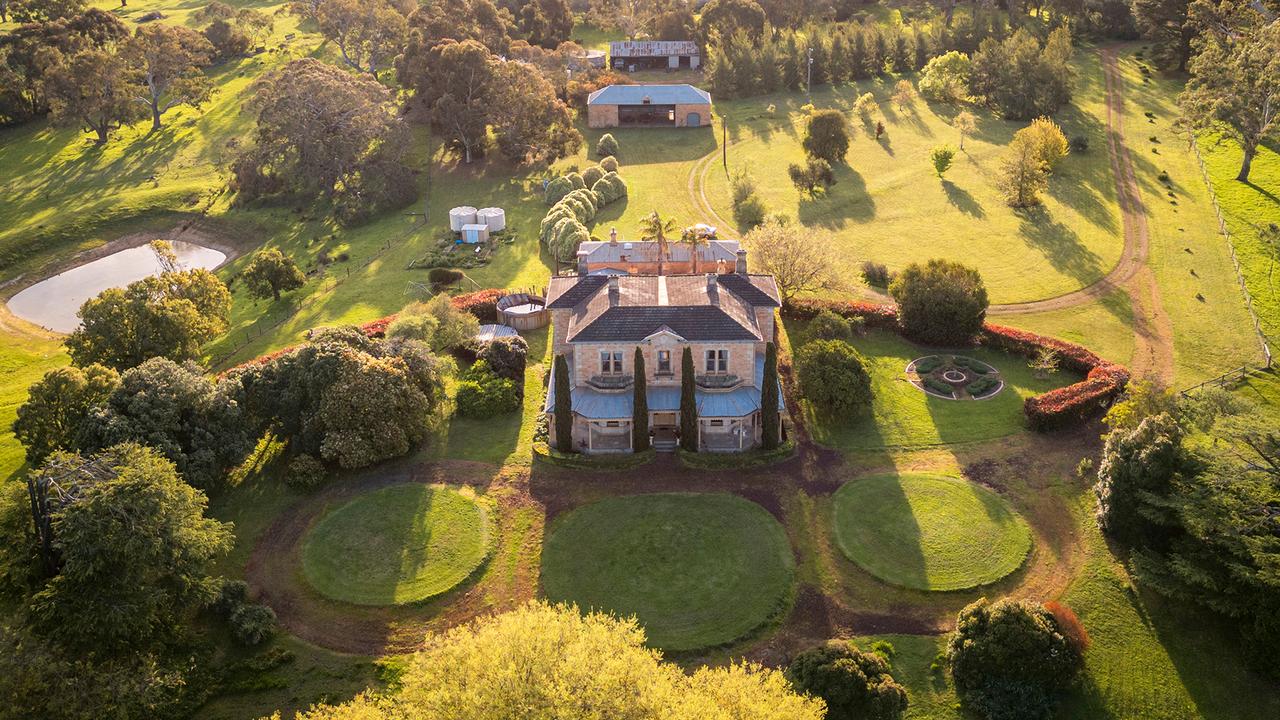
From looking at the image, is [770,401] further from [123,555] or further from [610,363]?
[123,555]

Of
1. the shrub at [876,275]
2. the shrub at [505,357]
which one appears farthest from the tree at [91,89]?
the shrub at [876,275]

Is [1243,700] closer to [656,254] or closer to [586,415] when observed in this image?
[586,415]

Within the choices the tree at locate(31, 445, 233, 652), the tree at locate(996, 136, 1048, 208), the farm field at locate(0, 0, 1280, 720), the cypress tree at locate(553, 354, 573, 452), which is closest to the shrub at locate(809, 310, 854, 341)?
the farm field at locate(0, 0, 1280, 720)

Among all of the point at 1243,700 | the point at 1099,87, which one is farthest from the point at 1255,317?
the point at 1099,87

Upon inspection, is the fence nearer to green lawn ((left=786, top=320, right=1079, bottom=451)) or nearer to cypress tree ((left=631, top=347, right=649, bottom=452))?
green lawn ((left=786, top=320, right=1079, bottom=451))

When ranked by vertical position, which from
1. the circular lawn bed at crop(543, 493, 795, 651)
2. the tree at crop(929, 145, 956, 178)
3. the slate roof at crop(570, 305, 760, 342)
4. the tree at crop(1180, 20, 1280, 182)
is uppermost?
the tree at crop(1180, 20, 1280, 182)
